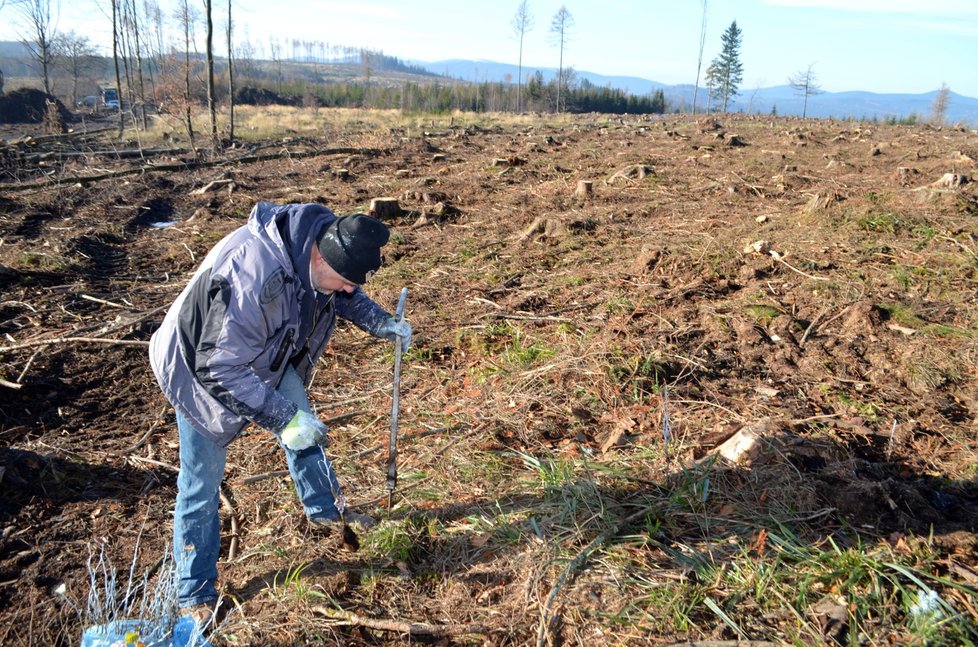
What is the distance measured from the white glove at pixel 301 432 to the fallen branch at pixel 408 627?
0.67 m

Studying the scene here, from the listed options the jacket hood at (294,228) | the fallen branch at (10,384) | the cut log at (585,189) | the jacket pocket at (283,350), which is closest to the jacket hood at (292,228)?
the jacket hood at (294,228)

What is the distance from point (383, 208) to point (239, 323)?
631 centimetres

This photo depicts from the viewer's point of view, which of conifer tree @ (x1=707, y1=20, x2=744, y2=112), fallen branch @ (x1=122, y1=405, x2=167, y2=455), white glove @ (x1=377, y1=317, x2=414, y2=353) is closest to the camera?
white glove @ (x1=377, y1=317, x2=414, y2=353)

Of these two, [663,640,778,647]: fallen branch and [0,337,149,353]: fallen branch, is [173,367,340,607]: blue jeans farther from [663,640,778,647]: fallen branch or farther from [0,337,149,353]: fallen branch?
[0,337,149,353]: fallen branch

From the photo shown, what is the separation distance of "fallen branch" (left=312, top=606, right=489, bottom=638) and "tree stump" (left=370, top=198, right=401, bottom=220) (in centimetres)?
638

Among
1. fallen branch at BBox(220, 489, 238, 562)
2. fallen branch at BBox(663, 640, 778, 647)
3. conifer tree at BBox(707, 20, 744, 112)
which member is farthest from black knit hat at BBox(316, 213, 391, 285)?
conifer tree at BBox(707, 20, 744, 112)

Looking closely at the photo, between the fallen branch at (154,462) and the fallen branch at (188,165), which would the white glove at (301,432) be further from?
the fallen branch at (188,165)

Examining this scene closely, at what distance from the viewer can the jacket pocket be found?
235 centimetres

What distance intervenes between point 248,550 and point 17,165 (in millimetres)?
12722

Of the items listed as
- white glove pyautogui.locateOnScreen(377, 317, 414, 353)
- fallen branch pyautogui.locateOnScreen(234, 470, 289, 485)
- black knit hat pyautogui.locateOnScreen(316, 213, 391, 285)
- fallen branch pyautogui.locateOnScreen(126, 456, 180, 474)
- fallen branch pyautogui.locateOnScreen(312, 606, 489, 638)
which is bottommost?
fallen branch pyautogui.locateOnScreen(126, 456, 180, 474)

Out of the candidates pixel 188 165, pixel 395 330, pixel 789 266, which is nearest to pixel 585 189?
pixel 789 266

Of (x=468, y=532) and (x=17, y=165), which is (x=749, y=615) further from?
(x=17, y=165)

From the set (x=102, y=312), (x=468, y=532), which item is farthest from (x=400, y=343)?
(x=102, y=312)

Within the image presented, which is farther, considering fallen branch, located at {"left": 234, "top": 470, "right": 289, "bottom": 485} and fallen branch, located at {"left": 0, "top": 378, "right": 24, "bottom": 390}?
fallen branch, located at {"left": 0, "top": 378, "right": 24, "bottom": 390}
